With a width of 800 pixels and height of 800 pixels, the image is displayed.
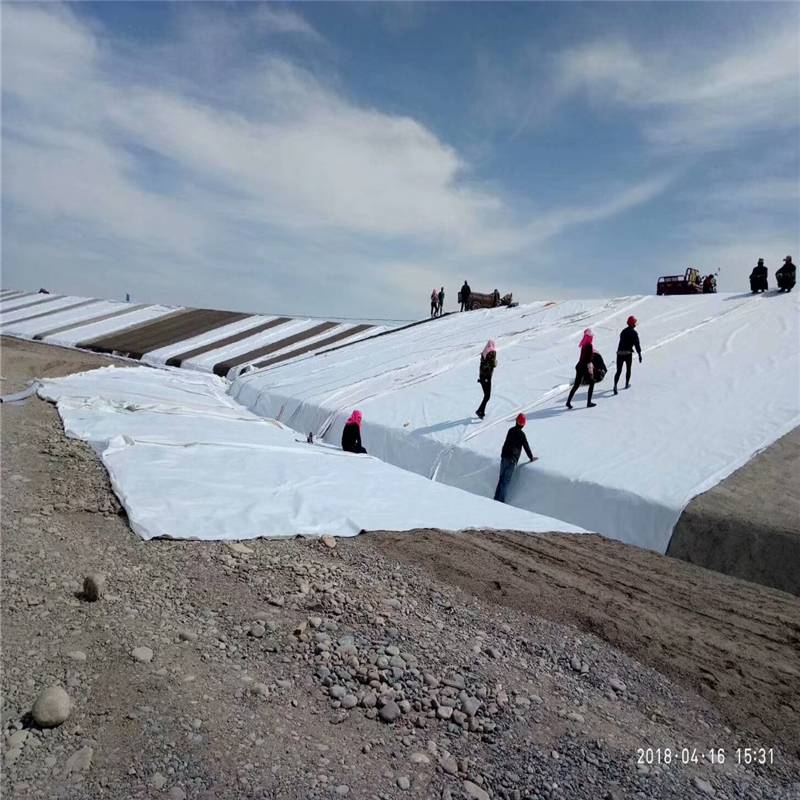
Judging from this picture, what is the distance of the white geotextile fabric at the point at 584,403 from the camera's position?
7.68 meters

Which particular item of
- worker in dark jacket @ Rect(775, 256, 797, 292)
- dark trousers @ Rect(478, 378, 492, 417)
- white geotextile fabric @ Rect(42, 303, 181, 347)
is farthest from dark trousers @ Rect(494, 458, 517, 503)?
white geotextile fabric @ Rect(42, 303, 181, 347)

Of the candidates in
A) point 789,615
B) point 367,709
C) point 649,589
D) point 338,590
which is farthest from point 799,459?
point 367,709

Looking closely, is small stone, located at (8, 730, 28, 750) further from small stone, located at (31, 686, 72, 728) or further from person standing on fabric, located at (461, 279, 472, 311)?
person standing on fabric, located at (461, 279, 472, 311)

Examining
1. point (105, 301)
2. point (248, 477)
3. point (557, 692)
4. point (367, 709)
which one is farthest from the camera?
point (105, 301)

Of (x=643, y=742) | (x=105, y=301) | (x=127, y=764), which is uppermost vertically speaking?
(x=105, y=301)

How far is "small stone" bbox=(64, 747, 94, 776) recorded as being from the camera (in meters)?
2.60

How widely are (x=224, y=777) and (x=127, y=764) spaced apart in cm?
45

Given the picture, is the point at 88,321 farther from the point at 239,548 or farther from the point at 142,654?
the point at 142,654

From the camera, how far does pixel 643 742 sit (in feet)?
11.1

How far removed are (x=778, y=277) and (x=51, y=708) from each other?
1731cm

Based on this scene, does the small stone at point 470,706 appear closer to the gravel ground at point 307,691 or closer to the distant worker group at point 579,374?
the gravel ground at point 307,691

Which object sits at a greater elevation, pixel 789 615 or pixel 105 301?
pixel 105 301

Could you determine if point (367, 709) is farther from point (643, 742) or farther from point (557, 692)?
point (643, 742)

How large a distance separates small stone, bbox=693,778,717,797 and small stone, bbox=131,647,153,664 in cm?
317
